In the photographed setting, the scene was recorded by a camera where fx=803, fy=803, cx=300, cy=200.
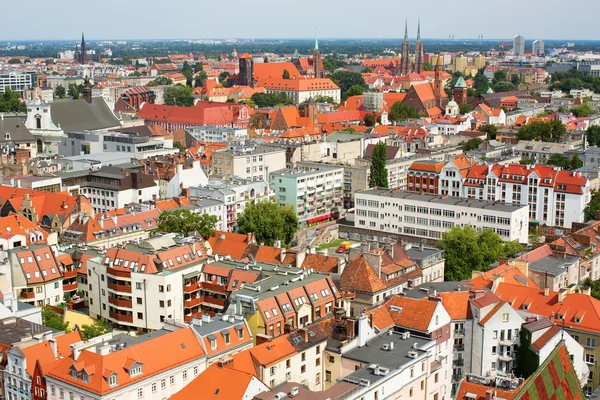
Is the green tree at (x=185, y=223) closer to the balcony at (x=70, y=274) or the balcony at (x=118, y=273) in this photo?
the balcony at (x=70, y=274)

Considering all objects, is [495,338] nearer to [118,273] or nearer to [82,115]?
[118,273]

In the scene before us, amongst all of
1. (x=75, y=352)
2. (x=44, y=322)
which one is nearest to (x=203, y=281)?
(x=44, y=322)

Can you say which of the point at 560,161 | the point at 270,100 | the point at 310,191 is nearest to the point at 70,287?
the point at 310,191

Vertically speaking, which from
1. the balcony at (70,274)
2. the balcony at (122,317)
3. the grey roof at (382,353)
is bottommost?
the balcony at (122,317)

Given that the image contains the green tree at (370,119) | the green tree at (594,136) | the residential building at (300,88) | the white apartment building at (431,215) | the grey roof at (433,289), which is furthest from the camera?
the residential building at (300,88)

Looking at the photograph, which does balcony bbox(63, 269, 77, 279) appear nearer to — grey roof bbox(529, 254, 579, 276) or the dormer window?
the dormer window

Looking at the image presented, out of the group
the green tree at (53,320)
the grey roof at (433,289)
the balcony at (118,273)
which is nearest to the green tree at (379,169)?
the grey roof at (433,289)

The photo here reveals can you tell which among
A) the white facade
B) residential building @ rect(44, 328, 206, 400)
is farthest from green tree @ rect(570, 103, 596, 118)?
residential building @ rect(44, 328, 206, 400)
